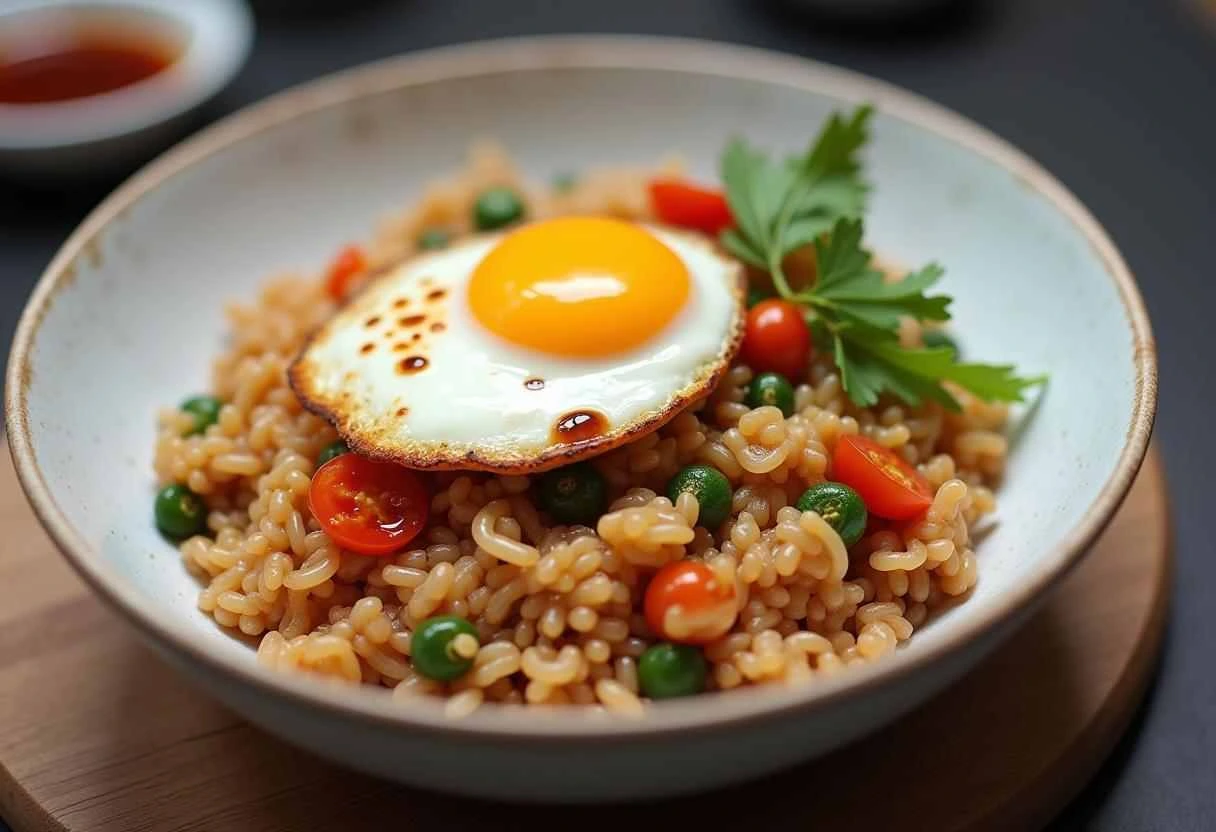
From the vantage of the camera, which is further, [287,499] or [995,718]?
[287,499]

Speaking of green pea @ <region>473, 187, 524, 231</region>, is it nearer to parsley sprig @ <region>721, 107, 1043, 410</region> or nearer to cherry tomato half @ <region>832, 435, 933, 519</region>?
parsley sprig @ <region>721, 107, 1043, 410</region>

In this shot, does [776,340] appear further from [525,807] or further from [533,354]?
[525,807]

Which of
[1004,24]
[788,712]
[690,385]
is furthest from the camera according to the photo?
[1004,24]

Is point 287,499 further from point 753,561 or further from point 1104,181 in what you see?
point 1104,181

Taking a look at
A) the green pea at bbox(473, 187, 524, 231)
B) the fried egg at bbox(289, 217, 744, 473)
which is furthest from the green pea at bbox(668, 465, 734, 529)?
the green pea at bbox(473, 187, 524, 231)

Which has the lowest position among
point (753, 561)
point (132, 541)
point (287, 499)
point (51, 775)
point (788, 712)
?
point (51, 775)

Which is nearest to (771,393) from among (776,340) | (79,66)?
(776,340)

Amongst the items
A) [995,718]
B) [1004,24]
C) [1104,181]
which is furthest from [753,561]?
[1004,24]
